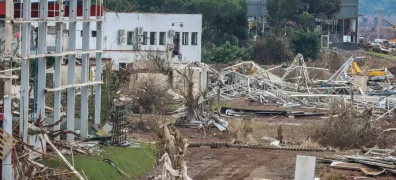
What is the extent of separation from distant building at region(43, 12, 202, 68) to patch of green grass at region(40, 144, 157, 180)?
93.3ft

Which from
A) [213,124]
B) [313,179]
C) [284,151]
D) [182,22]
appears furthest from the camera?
[182,22]

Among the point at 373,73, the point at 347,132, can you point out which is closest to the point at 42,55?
the point at 347,132

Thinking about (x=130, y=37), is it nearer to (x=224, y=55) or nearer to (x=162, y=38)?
(x=162, y=38)

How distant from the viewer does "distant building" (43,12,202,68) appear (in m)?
57.5

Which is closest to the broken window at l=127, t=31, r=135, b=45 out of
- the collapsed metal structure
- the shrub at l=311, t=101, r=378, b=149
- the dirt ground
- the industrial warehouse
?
the industrial warehouse

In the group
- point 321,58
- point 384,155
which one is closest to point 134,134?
point 384,155

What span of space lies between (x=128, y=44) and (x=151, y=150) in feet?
105

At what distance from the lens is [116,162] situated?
23.7 meters

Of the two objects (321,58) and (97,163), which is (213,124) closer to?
(97,163)

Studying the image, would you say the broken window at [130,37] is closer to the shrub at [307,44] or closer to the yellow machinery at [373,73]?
the yellow machinery at [373,73]

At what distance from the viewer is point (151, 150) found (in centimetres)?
2678

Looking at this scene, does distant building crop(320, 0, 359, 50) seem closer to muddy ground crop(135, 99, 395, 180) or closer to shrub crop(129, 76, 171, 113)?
shrub crop(129, 76, 171, 113)

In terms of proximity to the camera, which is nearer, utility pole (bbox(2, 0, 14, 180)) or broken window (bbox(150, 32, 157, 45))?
utility pole (bbox(2, 0, 14, 180))

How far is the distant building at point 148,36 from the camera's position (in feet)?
189
